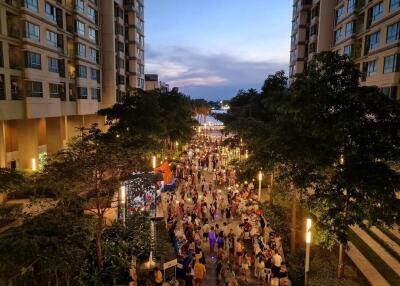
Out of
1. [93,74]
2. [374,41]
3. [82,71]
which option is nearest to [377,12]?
[374,41]

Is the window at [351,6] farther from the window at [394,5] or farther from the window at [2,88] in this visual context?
the window at [2,88]

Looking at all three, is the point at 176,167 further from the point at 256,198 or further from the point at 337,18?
the point at 337,18

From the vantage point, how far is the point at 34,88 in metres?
29.6

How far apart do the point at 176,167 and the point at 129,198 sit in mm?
20375

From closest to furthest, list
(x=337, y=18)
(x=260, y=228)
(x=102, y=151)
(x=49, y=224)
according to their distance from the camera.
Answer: (x=49, y=224) → (x=102, y=151) → (x=260, y=228) → (x=337, y=18)

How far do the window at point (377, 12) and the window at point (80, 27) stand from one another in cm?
3263

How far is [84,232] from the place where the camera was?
36.7 feet

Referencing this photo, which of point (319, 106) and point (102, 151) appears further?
point (102, 151)

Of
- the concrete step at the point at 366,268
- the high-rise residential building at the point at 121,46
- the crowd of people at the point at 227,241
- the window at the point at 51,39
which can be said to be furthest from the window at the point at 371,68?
the window at the point at 51,39

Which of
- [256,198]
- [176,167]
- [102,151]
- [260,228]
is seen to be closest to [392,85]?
[256,198]

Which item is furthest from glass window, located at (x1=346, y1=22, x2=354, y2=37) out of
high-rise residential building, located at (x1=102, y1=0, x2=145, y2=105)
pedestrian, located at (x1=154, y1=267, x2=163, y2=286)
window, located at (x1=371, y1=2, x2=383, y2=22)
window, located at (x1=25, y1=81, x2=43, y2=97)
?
pedestrian, located at (x1=154, y1=267, x2=163, y2=286)

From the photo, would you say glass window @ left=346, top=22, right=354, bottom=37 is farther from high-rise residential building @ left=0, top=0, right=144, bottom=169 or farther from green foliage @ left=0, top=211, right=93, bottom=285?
green foliage @ left=0, top=211, right=93, bottom=285

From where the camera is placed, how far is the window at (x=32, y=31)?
2812cm

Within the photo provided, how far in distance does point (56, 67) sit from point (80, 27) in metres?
8.53
